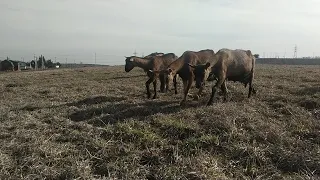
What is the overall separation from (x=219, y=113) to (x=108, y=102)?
12.2ft

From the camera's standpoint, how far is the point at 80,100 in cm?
Answer: 1053

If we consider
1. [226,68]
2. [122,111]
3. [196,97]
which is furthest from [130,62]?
[122,111]

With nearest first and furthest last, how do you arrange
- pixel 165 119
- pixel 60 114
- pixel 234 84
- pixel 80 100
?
pixel 165 119, pixel 60 114, pixel 80 100, pixel 234 84

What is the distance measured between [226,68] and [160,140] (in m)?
4.97

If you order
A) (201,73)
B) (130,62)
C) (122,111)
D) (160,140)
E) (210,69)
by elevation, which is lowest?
(160,140)

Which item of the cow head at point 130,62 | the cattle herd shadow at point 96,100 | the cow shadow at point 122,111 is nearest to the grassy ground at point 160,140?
the cow shadow at point 122,111

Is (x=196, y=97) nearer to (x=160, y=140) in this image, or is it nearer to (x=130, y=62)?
(x=130, y=62)

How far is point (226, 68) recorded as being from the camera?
10.3 m

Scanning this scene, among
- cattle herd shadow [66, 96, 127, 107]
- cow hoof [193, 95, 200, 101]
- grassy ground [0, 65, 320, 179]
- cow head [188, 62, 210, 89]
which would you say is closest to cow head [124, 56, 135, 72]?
cattle herd shadow [66, 96, 127, 107]

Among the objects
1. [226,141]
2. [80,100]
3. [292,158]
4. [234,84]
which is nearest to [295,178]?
[292,158]

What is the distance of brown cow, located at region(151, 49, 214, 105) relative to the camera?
394 inches

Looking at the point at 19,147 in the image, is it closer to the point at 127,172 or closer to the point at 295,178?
the point at 127,172

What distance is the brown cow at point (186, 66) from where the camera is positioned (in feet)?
32.8

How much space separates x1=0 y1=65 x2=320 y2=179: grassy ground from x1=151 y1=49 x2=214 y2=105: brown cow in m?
1.15
